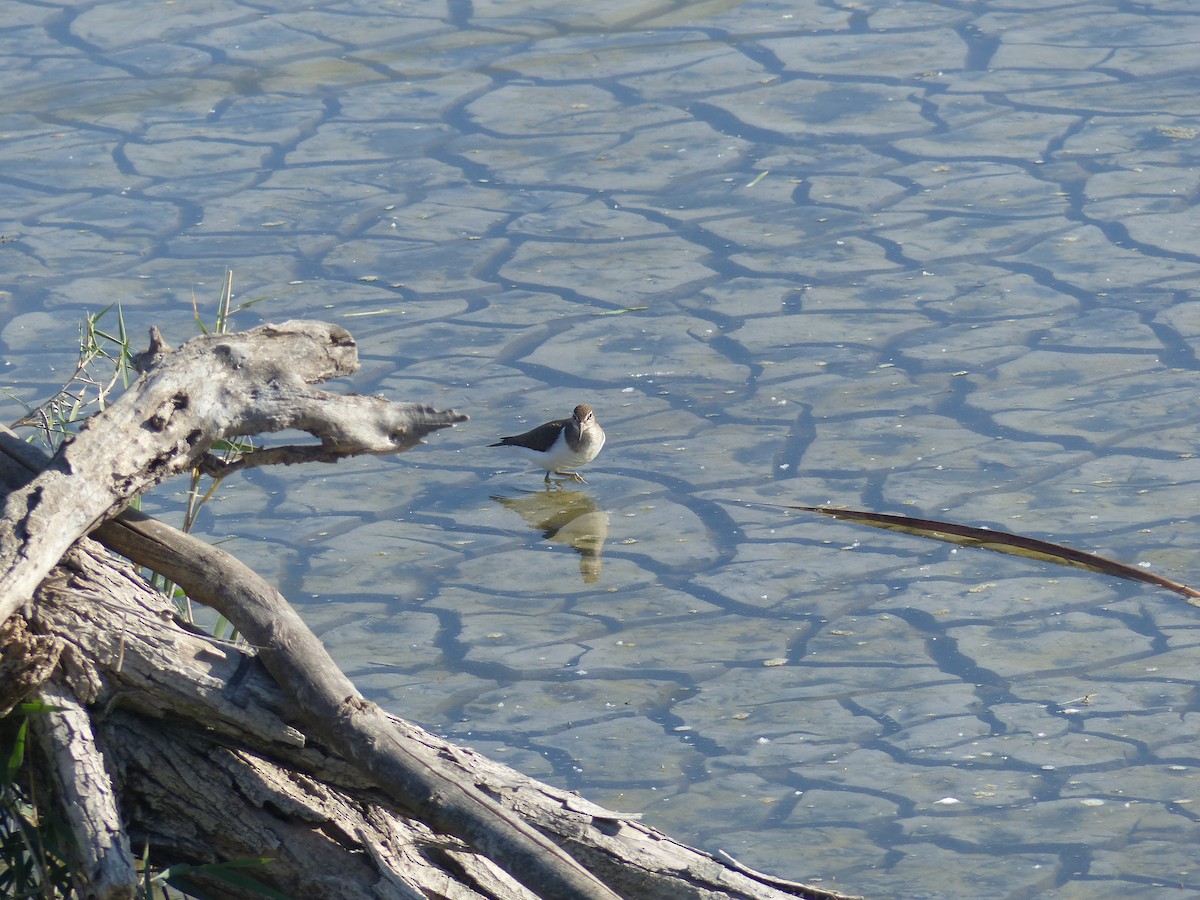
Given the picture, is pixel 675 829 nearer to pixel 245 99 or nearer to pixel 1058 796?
pixel 1058 796

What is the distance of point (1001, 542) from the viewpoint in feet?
19.3

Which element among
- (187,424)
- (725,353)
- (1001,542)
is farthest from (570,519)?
(187,424)

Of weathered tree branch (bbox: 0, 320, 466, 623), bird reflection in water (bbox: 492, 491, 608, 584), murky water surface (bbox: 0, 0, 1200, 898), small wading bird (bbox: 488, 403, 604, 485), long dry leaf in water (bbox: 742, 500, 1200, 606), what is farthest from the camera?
small wading bird (bbox: 488, 403, 604, 485)

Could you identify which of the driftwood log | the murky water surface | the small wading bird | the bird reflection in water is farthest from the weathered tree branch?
the small wading bird

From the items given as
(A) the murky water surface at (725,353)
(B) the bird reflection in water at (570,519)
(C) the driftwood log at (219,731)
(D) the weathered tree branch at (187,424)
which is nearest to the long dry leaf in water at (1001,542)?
(A) the murky water surface at (725,353)

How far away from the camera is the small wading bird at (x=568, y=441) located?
6402 millimetres

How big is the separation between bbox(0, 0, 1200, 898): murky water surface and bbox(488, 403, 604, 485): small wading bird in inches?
8.6

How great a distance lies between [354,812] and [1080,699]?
2.71 metres

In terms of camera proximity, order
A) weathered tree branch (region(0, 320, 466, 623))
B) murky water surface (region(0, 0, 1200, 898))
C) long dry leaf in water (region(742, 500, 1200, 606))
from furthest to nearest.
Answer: long dry leaf in water (region(742, 500, 1200, 606)) < murky water surface (region(0, 0, 1200, 898)) < weathered tree branch (region(0, 320, 466, 623))

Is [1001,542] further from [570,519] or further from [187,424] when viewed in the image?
[187,424]

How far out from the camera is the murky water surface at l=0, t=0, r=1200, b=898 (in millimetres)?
4828

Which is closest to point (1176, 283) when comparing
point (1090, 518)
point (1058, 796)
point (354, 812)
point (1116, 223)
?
point (1116, 223)

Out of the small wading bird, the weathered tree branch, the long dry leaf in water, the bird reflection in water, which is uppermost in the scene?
the weathered tree branch

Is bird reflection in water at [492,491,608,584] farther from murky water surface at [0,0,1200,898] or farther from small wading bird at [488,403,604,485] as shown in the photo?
small wading bird at [488,403,604,485]
